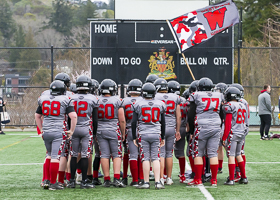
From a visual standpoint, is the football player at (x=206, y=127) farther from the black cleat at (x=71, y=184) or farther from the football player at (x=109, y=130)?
the black cleat at (x=71, y=184)

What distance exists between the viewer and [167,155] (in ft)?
27.3

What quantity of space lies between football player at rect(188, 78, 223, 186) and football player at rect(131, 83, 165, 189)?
665 mm

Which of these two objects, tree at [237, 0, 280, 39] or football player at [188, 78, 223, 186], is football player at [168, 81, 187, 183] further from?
tree at [237, 0, 280, 39]

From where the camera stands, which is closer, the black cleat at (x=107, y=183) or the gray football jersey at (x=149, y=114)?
the gray football jersey at (x=149, y=114)

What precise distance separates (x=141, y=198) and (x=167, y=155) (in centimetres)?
161

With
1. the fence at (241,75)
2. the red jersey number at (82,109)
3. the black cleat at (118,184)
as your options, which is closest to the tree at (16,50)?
the fence at (241,75)

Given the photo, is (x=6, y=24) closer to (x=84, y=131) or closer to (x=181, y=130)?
(x=181, y=130)

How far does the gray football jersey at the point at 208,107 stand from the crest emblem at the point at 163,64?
872 cm

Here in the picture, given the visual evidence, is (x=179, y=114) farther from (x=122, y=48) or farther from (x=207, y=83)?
(x=122, y=48)

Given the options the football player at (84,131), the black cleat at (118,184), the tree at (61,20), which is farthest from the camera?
the tree at (61,20)

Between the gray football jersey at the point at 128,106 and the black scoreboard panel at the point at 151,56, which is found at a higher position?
the black scoreboard panel at the point at 151,56

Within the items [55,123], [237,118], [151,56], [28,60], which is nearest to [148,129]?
[55,123]

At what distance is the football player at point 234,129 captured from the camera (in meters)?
8.05

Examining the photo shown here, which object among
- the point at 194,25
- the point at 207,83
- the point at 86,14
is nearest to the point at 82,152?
the point at 207,83
